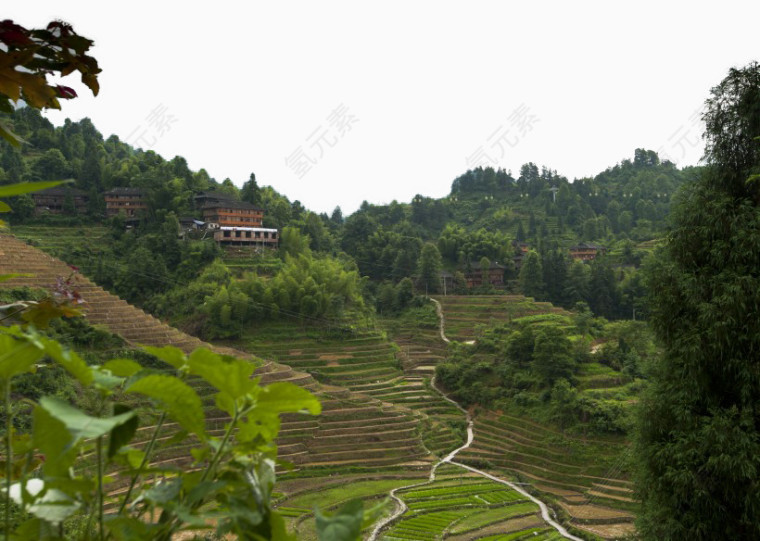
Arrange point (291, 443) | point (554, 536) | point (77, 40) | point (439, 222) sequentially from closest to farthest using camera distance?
point (77, 40) < point (554, 536) < point (291, 443) < point (439, 222)

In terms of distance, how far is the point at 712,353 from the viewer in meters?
5.14

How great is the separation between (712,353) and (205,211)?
32.5 m

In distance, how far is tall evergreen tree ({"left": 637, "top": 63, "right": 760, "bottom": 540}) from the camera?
4840 mm

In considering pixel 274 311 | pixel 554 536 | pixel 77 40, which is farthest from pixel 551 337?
pixel 77 40

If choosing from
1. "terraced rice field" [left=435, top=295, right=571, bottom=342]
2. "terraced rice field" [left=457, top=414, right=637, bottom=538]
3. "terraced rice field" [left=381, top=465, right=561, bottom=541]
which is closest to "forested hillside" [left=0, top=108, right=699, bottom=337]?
"terraced rice field" [left=435, top=295, right=571, bottom=342]

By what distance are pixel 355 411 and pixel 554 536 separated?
29.6 ft

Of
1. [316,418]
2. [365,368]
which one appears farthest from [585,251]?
[316,418]

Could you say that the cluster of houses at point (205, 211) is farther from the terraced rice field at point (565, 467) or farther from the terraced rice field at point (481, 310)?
the terraced rice field at point (565, 467)

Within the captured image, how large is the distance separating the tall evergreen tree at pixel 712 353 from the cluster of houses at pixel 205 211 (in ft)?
96.8

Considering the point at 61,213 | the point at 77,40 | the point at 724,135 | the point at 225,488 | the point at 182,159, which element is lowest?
the point at 225,488

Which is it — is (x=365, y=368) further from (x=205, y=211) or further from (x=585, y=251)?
(x=585, y=251)

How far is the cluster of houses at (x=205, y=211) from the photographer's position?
33.0 m

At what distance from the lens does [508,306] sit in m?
32.7

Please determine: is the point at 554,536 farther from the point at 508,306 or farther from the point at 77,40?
the point at 508,306
